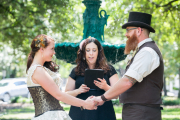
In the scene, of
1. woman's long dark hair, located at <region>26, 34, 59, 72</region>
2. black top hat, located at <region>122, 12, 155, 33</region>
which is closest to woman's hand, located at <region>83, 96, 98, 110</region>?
woman's long dark hair, located at <region>26, 34, 59, 72</region>

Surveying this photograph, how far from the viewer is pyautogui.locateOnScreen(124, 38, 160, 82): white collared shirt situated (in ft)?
10.9

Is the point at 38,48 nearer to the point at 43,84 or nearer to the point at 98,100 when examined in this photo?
the point at 43,84

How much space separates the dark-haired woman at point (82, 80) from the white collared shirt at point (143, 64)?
1037 mm

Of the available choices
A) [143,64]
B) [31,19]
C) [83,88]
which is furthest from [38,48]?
[31,19]

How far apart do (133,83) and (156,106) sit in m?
0.46

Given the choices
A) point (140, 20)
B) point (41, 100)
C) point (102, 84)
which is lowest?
point (41, 100)

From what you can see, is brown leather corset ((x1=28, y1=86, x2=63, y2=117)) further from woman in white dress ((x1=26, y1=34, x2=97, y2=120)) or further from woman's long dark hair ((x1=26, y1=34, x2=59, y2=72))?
woman's long dark hair ((x1=26, y1=34, x2=59, y2=72))

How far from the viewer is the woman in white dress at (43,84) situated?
3.46m

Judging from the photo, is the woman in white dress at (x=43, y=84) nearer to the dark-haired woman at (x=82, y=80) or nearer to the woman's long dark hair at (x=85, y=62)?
the dark-haired woman at (x=82, y=80)

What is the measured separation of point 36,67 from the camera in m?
3.48

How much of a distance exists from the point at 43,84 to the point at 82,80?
45.3 inches

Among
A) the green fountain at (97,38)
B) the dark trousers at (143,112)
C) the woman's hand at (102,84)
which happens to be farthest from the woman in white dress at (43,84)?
the green fountain at (97,38)

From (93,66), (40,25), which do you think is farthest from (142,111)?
(40,25)

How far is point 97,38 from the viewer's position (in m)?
5.66
